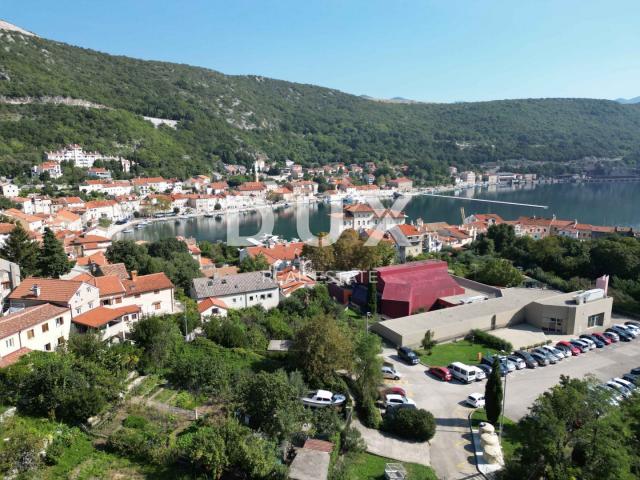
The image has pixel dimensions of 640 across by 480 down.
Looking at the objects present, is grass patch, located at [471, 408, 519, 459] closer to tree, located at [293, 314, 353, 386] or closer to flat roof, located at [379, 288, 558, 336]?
tree, located at [293, 314, 353, 386]

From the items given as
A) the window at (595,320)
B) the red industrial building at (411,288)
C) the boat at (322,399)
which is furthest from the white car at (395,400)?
the window at (595,320)

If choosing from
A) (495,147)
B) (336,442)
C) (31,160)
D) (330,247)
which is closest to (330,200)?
(31,160)

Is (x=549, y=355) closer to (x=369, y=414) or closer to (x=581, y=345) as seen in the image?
(x=581, y=345)

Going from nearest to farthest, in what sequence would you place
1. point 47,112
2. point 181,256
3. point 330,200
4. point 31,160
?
point 181,256, point 31,160, point 47,112, point 330,200

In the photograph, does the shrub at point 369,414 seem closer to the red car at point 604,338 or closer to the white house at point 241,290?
the white house at point 241,290

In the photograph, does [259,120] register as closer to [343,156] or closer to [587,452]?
[343,156]

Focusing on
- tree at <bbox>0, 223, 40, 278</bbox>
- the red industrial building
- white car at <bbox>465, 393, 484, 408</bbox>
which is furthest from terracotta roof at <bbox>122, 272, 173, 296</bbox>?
white car at <bbox>465, 393, 484, 408</bbox>
